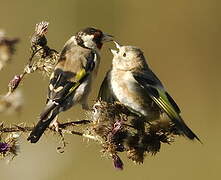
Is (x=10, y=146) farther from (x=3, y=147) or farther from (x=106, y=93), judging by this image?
(x=106, y=93)

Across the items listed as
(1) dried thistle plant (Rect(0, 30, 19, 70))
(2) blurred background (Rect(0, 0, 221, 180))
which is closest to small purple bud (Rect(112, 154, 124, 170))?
(1) dried thistle plant (Rect(0, 30, 19, 70))

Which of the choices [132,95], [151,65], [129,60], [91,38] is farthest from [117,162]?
[151,65]

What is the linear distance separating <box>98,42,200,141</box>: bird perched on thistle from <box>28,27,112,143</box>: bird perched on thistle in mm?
102

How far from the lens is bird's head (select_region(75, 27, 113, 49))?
3744 mm

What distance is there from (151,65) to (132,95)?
496 centimetres

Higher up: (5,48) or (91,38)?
(91,38)

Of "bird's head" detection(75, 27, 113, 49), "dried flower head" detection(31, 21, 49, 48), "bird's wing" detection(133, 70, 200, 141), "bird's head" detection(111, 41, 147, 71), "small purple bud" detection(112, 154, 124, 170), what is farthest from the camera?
"bird's head" detection(75, 27, 113, 49)

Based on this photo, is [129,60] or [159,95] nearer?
[159,95]

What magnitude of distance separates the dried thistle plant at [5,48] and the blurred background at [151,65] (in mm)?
3056

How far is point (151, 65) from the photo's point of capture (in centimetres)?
820

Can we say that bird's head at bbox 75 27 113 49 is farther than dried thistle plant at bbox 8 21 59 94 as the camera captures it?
Yes

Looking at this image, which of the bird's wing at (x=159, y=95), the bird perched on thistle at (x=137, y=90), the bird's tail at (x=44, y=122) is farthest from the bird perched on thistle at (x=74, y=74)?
the bird's wing at (x=159, y=95)

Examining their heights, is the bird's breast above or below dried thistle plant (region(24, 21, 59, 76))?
below

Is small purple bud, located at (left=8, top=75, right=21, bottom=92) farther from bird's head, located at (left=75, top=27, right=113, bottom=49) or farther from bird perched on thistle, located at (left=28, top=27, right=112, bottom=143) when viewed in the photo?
bird's head, located at (left=75, top=27, right=113, bottom=49)
